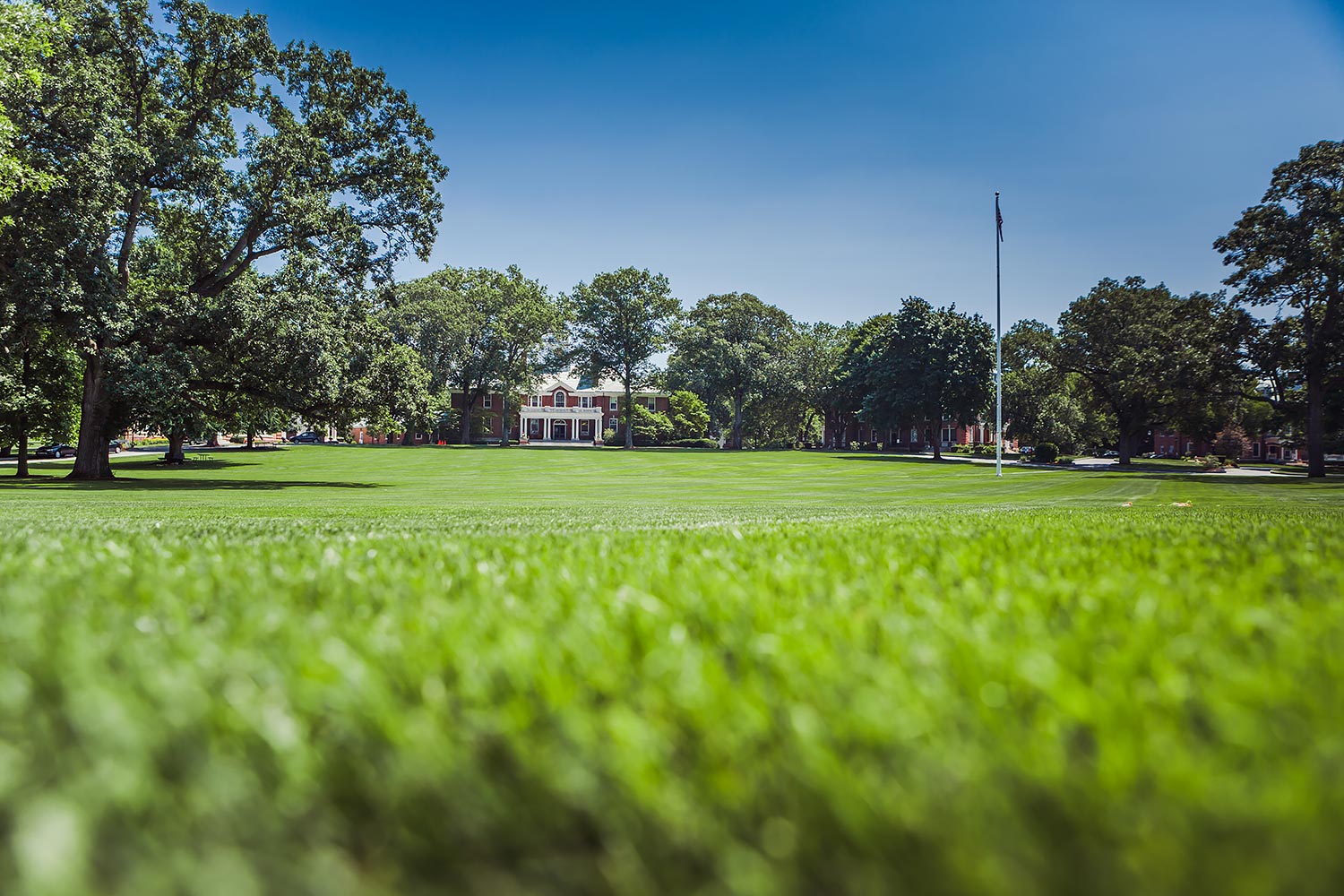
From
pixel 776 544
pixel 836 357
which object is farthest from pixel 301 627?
pixel 836 357

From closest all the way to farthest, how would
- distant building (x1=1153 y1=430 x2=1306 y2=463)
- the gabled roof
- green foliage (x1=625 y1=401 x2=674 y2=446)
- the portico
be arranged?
green foliage (x1=625 y1=401 x2=674 y2=446), distant building (x1=1153 y1=430 x2=1306 y2=463), the portico, the gabled roof

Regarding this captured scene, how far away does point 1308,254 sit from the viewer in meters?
37.9

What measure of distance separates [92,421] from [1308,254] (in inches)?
2122

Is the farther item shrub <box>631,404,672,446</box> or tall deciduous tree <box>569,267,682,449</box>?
shrub <box>631,404,672,446</box>

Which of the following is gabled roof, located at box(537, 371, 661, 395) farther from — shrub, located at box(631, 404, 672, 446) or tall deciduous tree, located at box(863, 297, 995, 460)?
tall deciduous tree, located at box(863, 297, 995, 460)

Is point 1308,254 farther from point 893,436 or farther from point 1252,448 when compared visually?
point 1252,448

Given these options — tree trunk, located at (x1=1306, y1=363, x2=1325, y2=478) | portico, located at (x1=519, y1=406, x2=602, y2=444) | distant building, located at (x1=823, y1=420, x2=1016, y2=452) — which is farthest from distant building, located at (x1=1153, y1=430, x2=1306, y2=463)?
portico, located at (x1=519, y1=406, x2=602, y2=444)

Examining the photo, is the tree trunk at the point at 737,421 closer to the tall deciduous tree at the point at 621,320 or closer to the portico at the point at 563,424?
the tall deciduous tree at the point at 621,320

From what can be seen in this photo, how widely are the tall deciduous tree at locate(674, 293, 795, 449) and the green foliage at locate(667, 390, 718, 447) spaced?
6.82 ft

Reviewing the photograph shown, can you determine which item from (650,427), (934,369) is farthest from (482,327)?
(934,369)

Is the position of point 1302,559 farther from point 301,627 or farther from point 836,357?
point 836,357

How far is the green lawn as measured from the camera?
4.29ft

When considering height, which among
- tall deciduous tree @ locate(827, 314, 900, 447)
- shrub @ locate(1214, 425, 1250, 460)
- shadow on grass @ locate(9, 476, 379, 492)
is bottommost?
shadow on grass @ locate(9, 476, 379, 492)

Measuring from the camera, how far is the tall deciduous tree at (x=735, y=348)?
78188 mm
